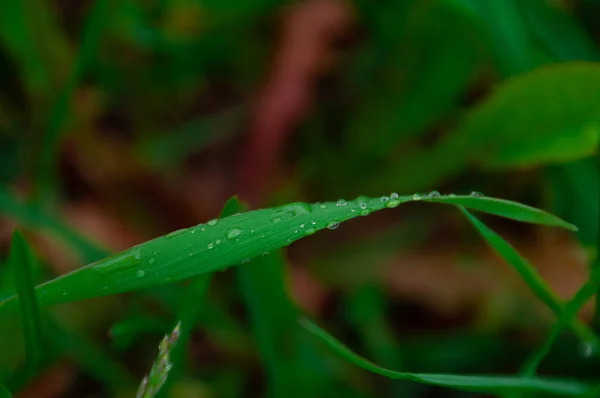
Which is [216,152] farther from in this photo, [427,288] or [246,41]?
[427,288]

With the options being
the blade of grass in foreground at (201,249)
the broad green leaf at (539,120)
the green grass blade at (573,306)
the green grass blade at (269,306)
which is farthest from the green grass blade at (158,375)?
the broad green leaf at (539,120)

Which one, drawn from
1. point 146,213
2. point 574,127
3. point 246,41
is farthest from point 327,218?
point 246,41

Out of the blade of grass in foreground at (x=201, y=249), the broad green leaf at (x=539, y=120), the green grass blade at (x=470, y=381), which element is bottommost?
the green grass blade at (x=470, y=381)

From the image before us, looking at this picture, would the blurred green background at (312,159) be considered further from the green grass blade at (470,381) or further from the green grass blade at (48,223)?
the green grass blade at (470,381)

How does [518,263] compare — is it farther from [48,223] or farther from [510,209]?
[48,223]

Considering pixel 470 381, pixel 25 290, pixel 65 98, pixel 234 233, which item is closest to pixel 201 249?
pixel 234 233

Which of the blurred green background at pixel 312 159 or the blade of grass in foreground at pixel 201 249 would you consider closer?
the blade of grass in foreground at pixel 201 249

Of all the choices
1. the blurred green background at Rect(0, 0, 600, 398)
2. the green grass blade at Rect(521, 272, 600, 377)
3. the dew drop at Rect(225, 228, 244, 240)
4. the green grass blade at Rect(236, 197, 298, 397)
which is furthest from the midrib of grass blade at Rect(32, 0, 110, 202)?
the green grass blade at Rect(521, 272, 600, 377)
